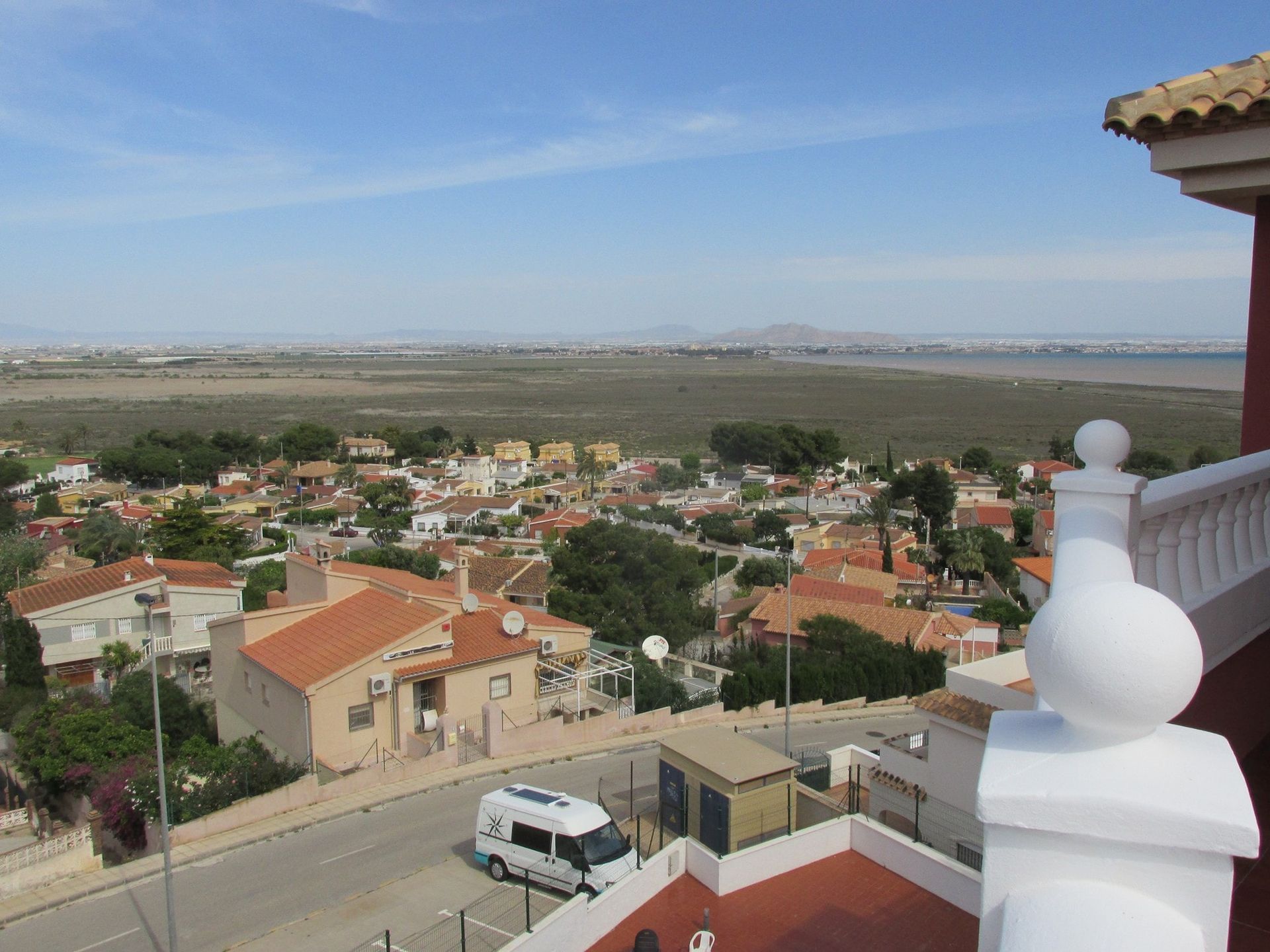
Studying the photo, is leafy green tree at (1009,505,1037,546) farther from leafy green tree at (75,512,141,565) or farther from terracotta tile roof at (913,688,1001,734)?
terracotta tile roof at (913,688,1001,734)

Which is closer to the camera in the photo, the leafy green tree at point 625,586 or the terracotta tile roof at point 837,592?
the leafy green tree at point 625,586

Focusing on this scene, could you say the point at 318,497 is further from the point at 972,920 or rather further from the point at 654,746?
the point at 972,920

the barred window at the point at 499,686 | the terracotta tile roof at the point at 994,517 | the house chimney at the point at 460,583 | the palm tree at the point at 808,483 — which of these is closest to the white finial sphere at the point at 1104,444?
the barred window at the point at 499,686

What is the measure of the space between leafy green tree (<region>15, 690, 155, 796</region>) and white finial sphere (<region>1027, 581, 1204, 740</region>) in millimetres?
21537

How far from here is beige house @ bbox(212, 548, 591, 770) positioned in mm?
20016

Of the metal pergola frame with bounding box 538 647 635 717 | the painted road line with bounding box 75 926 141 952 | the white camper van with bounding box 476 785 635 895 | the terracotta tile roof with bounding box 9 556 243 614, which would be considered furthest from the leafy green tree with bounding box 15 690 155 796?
the white camper van with bounding box 476 785 635 895

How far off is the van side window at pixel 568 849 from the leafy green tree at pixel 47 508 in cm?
5377

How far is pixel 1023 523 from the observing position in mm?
56406

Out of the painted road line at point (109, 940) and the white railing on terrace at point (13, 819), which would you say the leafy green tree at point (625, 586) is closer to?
the white railing on terrace at point (13, 819)

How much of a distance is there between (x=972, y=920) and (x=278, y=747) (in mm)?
17789

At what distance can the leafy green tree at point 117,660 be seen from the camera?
29.5 m

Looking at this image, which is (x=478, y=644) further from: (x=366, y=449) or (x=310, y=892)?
(x=366, y=449)

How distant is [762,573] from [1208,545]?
3947 cm

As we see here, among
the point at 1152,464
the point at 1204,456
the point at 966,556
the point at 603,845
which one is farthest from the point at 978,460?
the point at 603,845
